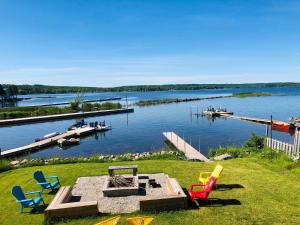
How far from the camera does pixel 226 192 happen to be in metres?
8.94

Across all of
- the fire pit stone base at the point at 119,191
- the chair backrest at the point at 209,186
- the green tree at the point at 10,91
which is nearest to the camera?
the chair backrest at the point at 209,186

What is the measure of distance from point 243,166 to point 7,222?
1001 cm

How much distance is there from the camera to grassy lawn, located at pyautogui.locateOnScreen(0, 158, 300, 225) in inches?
278

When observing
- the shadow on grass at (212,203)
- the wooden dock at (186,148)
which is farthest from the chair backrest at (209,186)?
the wooden dock at (186,148)

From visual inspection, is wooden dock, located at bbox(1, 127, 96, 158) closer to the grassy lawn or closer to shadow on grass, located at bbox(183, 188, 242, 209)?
the grassy lawn

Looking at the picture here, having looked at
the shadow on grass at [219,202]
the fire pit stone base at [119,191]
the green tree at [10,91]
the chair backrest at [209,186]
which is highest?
the green tree at [10,91]

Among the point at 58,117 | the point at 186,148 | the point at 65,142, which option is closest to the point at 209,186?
the point at 186,148

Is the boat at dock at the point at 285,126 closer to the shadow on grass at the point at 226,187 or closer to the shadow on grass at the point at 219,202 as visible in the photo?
the shadow on grass at the point at 226,187

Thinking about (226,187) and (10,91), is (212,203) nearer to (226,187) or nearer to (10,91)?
(226,187)

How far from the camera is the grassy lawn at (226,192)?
7054 mm

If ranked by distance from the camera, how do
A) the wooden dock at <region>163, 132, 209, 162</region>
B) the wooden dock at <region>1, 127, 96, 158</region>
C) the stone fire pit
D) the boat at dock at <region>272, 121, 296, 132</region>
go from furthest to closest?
the boat at dock at <region>272, 121, 296, 132</region> < the wooden dock at <region>1, 127, 96, 158</region> < the wooden dock at <region>163, 132, 209, 162</region> < the stone fire pit

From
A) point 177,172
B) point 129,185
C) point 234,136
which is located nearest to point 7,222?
point 129,185

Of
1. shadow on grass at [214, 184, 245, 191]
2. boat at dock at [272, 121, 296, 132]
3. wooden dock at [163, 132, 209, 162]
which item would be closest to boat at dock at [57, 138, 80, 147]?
wooden dock at [163, 132, 209, 162]

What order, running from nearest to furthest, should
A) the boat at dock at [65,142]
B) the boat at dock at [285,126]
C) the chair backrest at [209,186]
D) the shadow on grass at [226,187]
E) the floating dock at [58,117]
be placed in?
the chair backrest at [209,186]
the shadow on grass at [226,187]
the boat at dock at [65,142]
the boat at dock at [285,126]
the floating dock at [58,117]
